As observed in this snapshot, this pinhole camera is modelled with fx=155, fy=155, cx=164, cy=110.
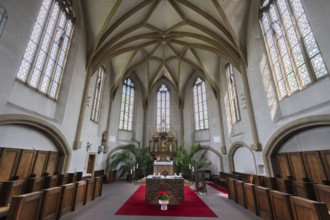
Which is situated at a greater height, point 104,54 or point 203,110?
point 104,54

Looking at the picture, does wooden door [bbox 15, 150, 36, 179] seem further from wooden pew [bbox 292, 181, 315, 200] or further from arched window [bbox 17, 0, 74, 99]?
wooden pew [bbox 292, 181, 315, 200]

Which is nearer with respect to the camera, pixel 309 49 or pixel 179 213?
pixel 179 213

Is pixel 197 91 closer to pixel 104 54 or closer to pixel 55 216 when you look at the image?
pixel 104 54

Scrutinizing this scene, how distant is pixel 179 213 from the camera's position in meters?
4.81

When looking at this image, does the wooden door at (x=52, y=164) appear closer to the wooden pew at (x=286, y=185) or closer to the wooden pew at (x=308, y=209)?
the wooden pew at (x=308, y=209)

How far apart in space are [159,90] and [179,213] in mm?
13839

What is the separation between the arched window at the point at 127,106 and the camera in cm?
1478

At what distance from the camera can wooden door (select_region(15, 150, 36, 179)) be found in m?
5.79

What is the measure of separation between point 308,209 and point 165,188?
4.12 m

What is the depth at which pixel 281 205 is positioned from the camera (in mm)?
3725

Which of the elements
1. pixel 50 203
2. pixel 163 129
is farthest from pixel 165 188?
pixel 163 129

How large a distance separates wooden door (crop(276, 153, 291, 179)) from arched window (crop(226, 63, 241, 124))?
3.72 metres

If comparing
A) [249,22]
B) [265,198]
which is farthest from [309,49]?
[265,198]

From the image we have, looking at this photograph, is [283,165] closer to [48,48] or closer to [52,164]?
[52,164]
